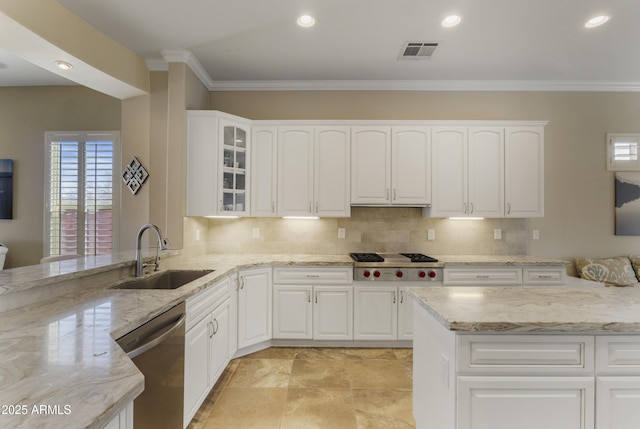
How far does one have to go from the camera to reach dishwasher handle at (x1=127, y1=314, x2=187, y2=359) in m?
1.30

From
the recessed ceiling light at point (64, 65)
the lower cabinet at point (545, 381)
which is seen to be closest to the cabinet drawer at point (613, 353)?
the lower cabinet at point (545, 381)

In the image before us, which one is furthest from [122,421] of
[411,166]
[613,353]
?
[411,166]

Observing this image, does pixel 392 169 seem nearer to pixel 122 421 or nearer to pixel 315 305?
pixel 315 305

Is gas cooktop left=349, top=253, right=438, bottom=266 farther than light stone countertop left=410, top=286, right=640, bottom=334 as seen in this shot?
Yes

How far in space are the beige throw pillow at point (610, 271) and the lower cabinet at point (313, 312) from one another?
2857mm

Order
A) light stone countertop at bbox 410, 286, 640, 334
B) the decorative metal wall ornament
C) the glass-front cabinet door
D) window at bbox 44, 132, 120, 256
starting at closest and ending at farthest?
light stone countertop at bbox 410, 286, 640, 334 < the decorative metal wall ornament < the glass-front cabinet door < window at bbox 44, 132, 120, 256

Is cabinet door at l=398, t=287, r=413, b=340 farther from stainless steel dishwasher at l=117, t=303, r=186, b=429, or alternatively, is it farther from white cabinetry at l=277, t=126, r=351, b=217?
stainless steel dishwasher at l=117, t=303, r=186, b=429

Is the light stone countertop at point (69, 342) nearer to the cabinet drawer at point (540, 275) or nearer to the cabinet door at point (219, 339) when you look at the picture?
the cabinet door at point (219, 339)

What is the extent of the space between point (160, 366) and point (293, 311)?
5.76 feet

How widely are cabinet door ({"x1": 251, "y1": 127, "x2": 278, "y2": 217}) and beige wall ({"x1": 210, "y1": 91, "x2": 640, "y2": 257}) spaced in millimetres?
701

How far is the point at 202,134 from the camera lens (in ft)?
10.1

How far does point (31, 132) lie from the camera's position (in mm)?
3986

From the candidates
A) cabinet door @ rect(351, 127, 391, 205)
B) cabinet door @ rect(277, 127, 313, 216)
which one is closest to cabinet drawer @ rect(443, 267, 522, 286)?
cabinet door @ rect(351, 127, 391, 205)

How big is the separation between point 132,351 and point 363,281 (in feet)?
7.34
